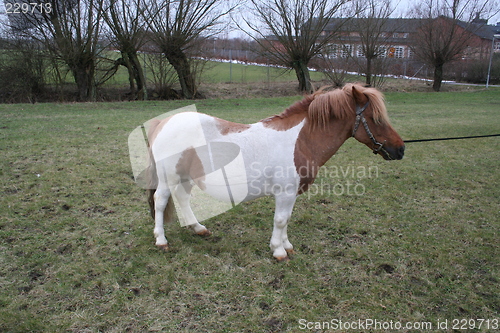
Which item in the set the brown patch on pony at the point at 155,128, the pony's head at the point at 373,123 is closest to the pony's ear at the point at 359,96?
the pony's head at the point at 373,123

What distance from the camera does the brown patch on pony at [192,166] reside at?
3.48 metres

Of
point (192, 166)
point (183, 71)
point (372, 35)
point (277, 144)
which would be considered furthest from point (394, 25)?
point (192, 166)

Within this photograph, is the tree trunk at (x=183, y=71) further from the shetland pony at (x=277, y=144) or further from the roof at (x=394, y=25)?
the shetland pony at (x=277, y=144)

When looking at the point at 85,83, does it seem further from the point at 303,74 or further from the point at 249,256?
the point at 249,256

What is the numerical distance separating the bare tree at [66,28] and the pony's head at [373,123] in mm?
16237

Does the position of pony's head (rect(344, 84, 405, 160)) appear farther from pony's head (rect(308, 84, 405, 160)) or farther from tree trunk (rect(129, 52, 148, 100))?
tree trunk (rect(129, 52, 148, 100))

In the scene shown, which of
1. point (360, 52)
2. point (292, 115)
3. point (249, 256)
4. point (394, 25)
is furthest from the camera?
point (394, 25)

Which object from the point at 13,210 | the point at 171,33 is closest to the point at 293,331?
the point at 13,210

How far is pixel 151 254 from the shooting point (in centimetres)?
372

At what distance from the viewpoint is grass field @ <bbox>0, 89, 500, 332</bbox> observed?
2811 millimetres

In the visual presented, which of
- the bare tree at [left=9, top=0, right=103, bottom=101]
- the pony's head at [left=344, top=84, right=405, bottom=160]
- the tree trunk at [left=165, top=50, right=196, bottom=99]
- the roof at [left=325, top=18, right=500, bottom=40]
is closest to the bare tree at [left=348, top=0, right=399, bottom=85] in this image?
the roof at [left=325, top=18, right=500, bottom=40]

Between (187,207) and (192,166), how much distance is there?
881mm

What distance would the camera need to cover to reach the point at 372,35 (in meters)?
22.2

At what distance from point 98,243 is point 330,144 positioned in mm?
2939
